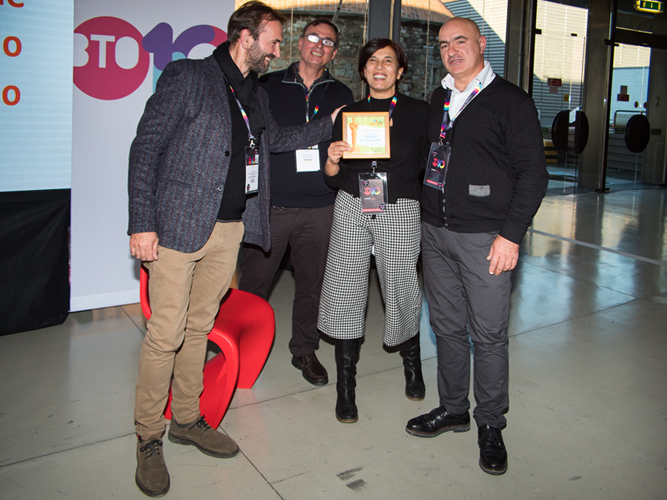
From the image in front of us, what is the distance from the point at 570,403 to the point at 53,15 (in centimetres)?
378

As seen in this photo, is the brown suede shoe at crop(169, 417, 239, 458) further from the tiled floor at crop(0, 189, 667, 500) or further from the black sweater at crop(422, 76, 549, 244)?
the black sweater at crop(422, 76, 549, 244)

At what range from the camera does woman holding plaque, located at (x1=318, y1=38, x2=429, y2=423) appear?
2.40 m

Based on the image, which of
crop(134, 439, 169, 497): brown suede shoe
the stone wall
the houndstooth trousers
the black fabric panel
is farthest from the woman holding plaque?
A: the stone wall

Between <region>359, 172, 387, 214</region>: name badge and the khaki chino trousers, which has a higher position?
<region>359, 172, 387, 214</region>: name badge

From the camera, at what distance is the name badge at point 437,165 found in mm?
2229

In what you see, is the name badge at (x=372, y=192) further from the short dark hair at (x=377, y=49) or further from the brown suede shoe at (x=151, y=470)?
the brown suede shoe at (x=151, y=470)

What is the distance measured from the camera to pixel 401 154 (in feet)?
7.99

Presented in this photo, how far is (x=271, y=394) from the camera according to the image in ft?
9.23

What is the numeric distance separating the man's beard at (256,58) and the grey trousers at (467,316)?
995 millimetres

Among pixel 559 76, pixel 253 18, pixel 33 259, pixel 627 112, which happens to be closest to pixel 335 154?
pixel 253 18

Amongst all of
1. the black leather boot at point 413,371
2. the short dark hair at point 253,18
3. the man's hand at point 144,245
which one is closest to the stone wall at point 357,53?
the short dark hair at point 253,18

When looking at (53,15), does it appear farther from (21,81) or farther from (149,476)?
(149,476)

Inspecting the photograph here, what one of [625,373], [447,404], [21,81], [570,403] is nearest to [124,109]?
[21,81]

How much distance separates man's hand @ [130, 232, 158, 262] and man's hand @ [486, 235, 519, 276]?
1314 millimetres
